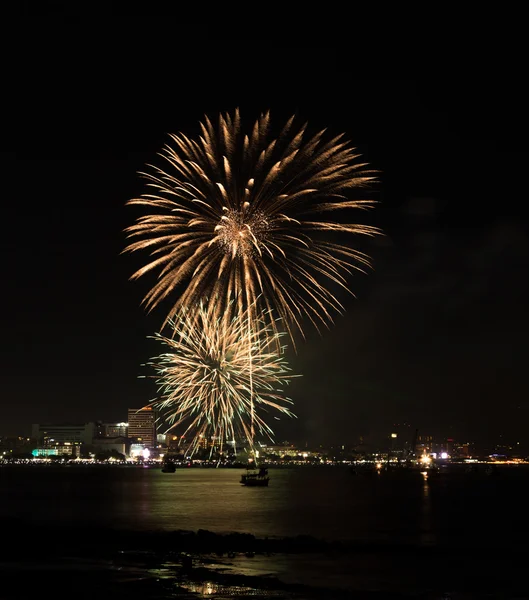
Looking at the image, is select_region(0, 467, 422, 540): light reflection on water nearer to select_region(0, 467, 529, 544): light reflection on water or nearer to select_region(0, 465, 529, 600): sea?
select_region(0, 467, 529, 544): light reflection on water

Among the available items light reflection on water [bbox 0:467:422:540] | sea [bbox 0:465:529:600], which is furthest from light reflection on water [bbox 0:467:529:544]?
→ sea [bbox 0:465:529:600]

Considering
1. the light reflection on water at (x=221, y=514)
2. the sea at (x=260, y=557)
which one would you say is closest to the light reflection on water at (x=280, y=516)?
the light reflection on water at (x=221, y=514)

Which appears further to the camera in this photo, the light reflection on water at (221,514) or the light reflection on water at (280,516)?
the light reflection on water at (221,514)

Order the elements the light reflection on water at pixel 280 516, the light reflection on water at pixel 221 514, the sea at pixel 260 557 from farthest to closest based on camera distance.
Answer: the light reflection on water at pixel 221 514 < the light reflection on water at pixel 280 516 < the sea at pixel 260 557

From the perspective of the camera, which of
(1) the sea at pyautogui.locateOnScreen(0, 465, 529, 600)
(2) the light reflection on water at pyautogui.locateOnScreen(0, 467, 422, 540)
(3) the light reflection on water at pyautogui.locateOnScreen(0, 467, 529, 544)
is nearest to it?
(1) the sea at pyautogui.locateOnScreen(0, 465, 529, 600)

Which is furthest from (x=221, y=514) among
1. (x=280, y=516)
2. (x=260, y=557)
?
(x=260, y=557)

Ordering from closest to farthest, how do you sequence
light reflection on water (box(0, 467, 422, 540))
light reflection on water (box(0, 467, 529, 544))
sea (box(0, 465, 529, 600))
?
1. sea (box(0, 465, 529, 600))
2. light reflection on water (box(0, 467, 529, 544))
3. light reflection on water (box(0, 467, 422, 540))

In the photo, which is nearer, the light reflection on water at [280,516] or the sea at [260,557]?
the sea at [260,557]

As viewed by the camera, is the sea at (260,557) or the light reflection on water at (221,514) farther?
the light reflection on water at (221,514)

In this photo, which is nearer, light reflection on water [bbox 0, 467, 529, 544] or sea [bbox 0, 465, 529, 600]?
sea [bbox 0, 465, 529, 600]

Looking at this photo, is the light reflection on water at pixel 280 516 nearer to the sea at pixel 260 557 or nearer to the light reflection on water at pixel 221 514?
the light reflection on water at pixel 221 514

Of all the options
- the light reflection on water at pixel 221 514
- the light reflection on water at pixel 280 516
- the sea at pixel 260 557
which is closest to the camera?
the sea at pixel 260 557

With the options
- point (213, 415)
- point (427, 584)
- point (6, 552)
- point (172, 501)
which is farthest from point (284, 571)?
point (172, 501)

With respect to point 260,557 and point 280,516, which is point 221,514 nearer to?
point 280,516
